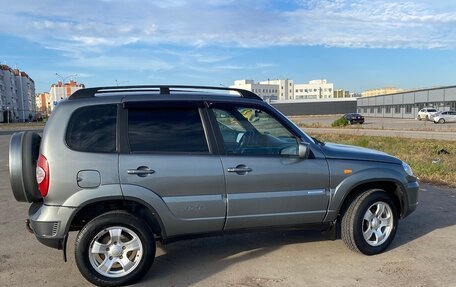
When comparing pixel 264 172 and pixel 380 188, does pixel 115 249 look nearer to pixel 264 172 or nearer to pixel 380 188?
pixel 264 172

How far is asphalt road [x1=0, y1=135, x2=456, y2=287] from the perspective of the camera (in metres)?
4.03

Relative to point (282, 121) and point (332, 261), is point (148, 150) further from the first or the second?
point (332, 261)

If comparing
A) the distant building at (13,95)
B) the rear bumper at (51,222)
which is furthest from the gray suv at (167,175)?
the distant building at (13,95)

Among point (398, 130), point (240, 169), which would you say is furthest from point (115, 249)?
point (398, 130)

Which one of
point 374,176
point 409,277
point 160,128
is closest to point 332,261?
point 409,277

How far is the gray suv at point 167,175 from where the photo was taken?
3826 mm

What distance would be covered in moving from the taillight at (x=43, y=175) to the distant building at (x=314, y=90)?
144397 mm

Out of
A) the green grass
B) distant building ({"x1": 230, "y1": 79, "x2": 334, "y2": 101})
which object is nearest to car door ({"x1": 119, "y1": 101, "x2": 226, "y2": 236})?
the green grass

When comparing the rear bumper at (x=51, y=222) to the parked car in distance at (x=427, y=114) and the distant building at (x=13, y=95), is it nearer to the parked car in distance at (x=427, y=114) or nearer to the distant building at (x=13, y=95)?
the parked car in distance at (x=427, y=114)

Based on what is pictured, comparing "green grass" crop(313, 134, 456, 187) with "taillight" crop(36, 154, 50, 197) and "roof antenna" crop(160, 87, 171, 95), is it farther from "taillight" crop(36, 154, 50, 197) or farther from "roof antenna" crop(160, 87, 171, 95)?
"taillight" crop(36, 154, 50, 197)

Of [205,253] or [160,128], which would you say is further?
[205,253]

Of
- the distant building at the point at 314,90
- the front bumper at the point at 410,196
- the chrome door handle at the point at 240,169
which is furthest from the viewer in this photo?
the distant building at the point at 314,90

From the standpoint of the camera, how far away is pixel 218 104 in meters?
4.38

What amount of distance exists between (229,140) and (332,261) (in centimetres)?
178
